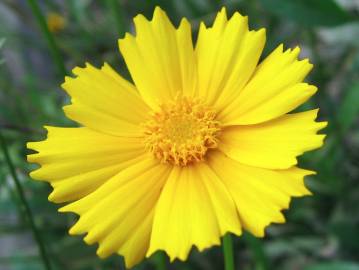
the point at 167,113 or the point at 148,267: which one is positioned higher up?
the point at 167,113

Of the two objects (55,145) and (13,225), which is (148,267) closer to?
(13,225)

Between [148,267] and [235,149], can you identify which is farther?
[148,267]

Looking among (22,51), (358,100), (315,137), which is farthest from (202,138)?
(22,51)

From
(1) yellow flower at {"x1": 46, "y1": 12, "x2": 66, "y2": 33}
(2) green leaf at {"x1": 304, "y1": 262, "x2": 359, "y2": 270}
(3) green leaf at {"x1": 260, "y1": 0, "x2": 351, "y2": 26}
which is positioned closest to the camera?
(2) green leaf at {"x1": 304, "y1": 262, "x2": 359, "y2": 270}

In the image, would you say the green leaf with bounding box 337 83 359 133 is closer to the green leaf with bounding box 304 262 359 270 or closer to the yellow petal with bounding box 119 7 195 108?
the green leaf with bounding box 304 262 359 270

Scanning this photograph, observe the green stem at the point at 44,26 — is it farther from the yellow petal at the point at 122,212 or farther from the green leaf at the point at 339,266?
the green leaf at the point at 339,266

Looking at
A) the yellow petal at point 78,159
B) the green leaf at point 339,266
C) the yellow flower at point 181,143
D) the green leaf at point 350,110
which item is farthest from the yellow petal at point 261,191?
the green leaf at point 350,110

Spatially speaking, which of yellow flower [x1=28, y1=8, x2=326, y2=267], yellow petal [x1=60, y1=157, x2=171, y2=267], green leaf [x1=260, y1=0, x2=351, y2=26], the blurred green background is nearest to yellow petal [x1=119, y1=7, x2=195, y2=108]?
yellow flower [x1=28, y1=8, x2=326, y2=267]
